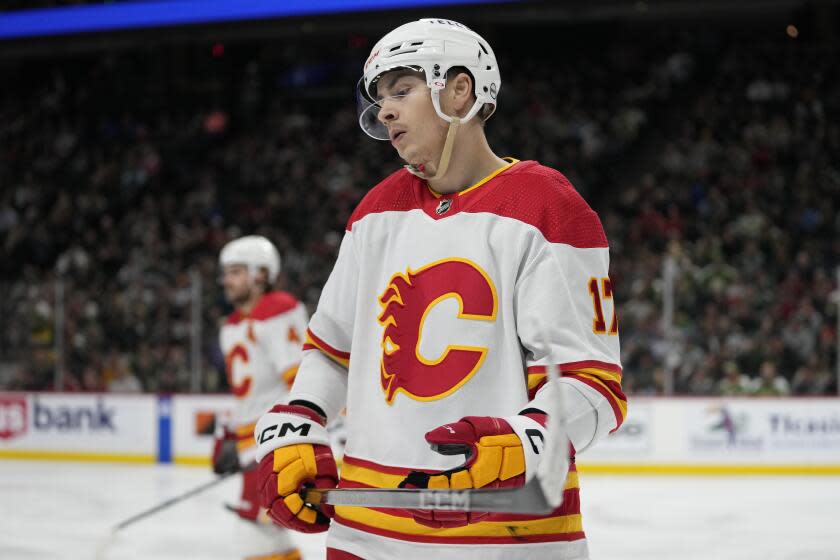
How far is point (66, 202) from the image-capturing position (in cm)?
1364

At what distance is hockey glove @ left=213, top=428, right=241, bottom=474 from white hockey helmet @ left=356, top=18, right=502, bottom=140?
3.06m

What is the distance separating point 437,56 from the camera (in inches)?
66.3

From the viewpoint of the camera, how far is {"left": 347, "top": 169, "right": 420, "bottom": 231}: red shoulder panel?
69.4 inches

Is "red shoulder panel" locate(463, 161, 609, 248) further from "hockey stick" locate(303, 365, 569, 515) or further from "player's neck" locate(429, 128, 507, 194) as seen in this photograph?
"hockey stick" locate(303, 365, 569, 515)

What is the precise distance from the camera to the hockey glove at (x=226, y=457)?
4.55m

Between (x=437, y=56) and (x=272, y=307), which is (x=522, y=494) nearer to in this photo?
(x=437, y=56)

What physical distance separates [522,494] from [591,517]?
17.2 ft

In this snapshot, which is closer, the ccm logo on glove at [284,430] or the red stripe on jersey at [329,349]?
the ccm logo on glove at [284,430]

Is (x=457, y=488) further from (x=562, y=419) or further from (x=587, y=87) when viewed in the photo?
(x=587, y=87)

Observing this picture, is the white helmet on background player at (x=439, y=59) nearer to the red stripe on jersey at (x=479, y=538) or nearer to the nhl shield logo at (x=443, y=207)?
the nhl shield logo at (x=443, y=207)

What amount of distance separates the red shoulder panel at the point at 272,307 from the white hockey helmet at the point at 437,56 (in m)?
2.80

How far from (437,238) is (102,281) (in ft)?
32.8

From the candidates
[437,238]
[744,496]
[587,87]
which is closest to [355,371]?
[437,238]

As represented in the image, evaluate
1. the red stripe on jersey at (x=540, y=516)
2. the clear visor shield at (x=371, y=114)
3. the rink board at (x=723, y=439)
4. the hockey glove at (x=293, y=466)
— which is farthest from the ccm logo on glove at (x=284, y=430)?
the rink board at (x=723, y=439)
